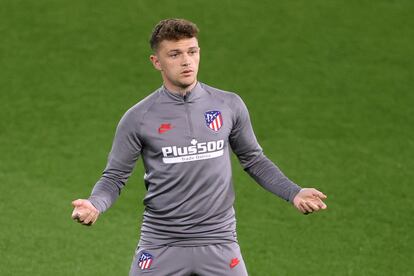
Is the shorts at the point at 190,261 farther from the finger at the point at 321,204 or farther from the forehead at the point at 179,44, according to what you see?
the forehead at the point at 179,44

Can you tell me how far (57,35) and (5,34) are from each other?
0.68m

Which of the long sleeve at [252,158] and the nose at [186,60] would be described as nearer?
the nose at [186,60]

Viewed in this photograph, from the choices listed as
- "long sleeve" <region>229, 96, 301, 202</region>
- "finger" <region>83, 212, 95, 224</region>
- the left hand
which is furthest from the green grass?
"finger" <region>83, 212, 95, 224</region>

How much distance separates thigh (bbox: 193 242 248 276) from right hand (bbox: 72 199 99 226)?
24.3 inches

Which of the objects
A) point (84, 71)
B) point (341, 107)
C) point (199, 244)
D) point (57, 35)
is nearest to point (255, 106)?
point (341, 107)

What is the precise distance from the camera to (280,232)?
27.0 ft

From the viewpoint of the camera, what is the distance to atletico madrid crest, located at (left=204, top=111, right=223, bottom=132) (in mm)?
4848

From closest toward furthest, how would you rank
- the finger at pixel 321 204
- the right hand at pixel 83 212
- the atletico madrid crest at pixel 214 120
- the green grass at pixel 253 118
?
the right hand at pixel 83 212
the finger at pixel 321 204
the atletico madrid crest at pixel 214 120
the green grass at pixel 253 118

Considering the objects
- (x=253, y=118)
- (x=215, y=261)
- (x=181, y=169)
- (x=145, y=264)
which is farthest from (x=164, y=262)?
(x=253, y=118)

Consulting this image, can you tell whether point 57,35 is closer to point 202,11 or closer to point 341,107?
point 202,11

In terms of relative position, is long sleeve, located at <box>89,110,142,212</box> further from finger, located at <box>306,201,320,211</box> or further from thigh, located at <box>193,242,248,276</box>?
finger, located at <box>306,201,320,211</box>

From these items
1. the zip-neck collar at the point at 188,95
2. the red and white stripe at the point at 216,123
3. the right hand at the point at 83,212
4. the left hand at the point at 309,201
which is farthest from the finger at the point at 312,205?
the right hand at the point at 83,212

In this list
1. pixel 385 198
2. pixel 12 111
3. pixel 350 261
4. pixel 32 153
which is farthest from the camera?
pixel 12 111

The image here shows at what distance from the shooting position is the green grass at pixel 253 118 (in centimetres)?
793
